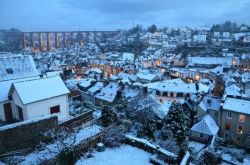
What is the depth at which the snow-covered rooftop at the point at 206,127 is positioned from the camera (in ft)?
106

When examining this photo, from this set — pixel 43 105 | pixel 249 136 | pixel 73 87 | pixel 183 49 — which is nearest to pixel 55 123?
pixel 43 105

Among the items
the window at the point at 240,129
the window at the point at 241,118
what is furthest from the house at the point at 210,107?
the window at the point at 241,118

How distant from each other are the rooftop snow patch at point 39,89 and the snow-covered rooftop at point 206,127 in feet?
62.9

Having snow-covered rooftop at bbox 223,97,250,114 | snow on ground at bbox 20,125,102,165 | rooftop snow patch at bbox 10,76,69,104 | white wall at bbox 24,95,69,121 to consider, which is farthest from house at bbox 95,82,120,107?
snow on ground at bbox 20,125,102,165

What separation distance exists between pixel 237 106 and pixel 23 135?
27.3 meters

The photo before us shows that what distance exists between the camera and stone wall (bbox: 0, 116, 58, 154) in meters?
14.9

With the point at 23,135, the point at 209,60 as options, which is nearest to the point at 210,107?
the point at 23,135

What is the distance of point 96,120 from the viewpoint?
29219mm

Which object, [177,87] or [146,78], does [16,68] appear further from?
[146,78]

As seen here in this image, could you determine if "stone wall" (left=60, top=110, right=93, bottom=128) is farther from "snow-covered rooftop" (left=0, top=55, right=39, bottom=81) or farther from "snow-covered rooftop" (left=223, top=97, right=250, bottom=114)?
"snow-covered rooftop" (left=223, top=97, right=250, bottom=114)

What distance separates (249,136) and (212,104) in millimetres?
7039

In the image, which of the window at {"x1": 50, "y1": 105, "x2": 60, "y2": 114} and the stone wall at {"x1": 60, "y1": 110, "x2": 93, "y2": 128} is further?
the window at {"x1": 50, "y1": 105, "x2": 60, "y2": 114}

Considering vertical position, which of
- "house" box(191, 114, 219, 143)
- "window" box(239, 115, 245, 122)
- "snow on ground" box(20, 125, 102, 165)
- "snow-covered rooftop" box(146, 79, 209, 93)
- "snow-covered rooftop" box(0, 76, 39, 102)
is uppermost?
"snow-covered rooftop" box(0, 76, 39, 102)

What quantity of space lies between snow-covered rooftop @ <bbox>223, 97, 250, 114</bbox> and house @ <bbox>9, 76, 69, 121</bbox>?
21784 mm
